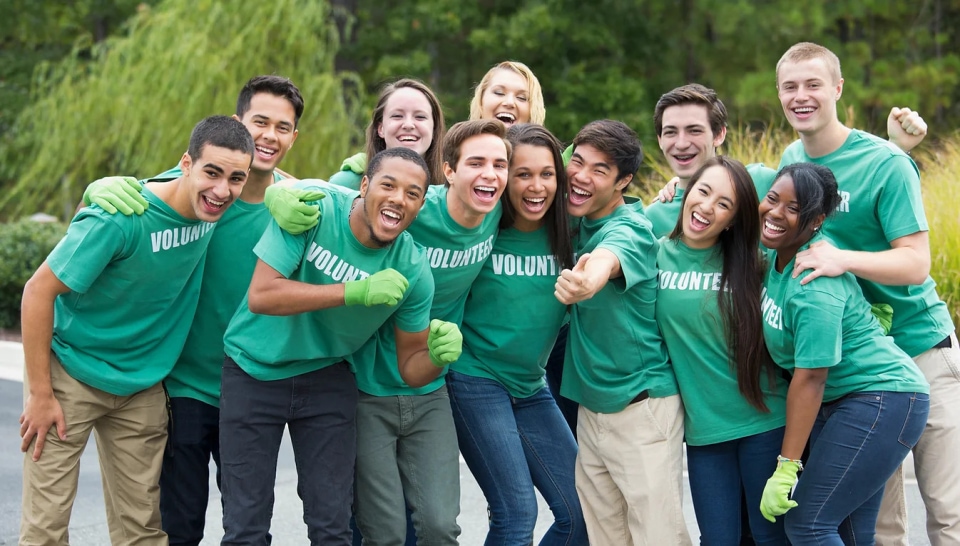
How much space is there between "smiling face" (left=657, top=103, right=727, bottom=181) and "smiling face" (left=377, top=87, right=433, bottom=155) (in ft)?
3.54

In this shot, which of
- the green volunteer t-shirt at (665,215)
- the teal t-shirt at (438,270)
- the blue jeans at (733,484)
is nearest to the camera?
the blue jeans at (733,484)

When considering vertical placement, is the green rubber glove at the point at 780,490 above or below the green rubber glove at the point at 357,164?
below

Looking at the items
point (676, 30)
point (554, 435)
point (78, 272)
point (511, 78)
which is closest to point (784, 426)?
point (554, 435)

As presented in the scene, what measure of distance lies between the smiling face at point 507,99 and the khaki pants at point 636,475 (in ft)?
5.71

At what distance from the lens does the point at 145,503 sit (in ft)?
13.6

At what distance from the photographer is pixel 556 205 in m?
4.14

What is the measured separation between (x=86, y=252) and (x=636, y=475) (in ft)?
7.25

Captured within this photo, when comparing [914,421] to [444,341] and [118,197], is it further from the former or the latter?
[118,197]

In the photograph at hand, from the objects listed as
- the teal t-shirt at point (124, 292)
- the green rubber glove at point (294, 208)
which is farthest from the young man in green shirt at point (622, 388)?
the teal t-shirt at point (124, 292)

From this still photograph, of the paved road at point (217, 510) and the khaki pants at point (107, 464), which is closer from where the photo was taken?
the khaki pants at point (107, 464)

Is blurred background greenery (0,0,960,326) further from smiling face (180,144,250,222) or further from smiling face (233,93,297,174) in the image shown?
smiling face (180,144,250,222)

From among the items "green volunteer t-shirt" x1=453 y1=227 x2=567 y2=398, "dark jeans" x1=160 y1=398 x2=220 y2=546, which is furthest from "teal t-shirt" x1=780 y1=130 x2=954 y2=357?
"dark jeans" x1=160 y1=398 x2=220 y2=546

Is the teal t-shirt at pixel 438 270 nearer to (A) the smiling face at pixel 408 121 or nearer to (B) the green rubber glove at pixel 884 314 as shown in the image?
(A) the smiling face at pixel 408 121

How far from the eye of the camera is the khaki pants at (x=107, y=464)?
3973 mm
